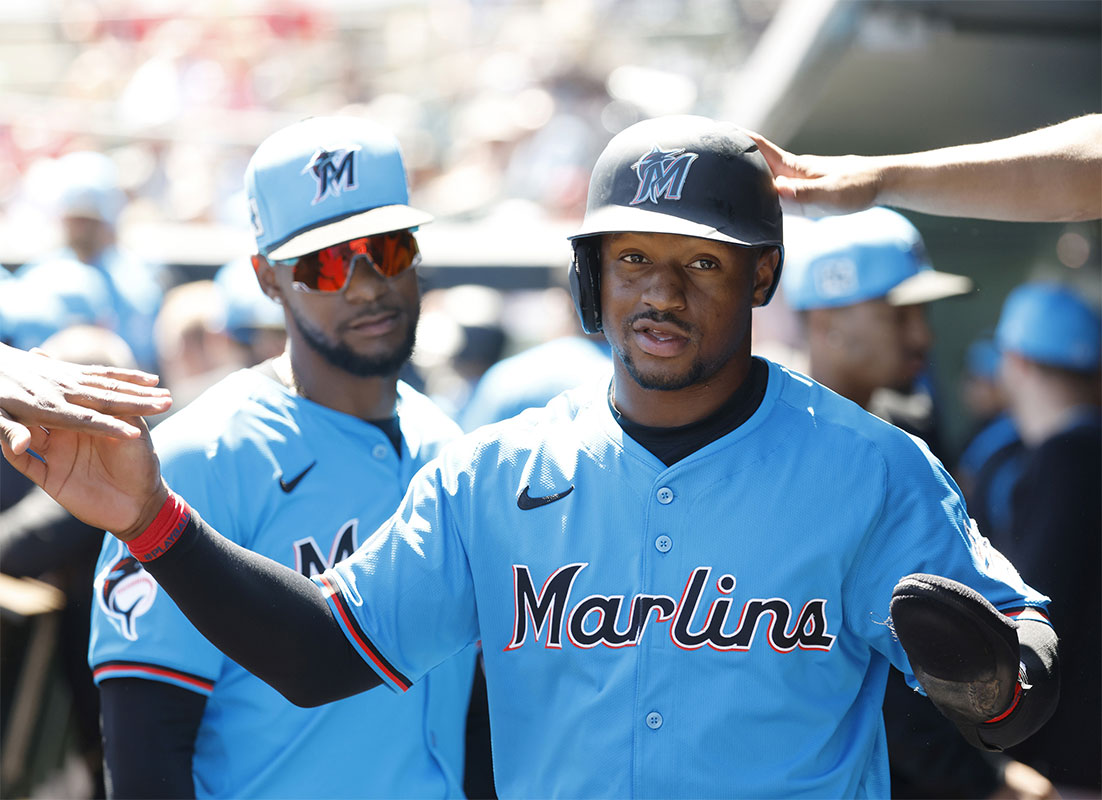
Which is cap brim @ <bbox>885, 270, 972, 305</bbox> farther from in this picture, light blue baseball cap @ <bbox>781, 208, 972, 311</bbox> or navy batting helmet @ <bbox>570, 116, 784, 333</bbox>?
navy batting helmet @ <bbox>570, 116, 784, 333</bbox>

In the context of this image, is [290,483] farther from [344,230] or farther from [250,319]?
[250,319]

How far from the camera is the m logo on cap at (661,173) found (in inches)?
83.9

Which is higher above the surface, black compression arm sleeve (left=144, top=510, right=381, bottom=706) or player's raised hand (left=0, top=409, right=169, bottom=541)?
player's raised hand (left=0, top=409, right=169, bottom=541)

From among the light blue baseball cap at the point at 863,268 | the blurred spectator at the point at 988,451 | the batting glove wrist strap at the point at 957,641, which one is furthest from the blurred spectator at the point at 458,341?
→ the batting glove wrist strap at the point at 957,641

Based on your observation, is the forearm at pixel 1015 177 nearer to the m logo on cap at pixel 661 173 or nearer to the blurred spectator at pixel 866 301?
the m logo on cap at pixel 661 173

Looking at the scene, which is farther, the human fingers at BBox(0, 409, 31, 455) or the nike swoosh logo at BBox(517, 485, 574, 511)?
the nike swoosh logo at BBox(517, 485, 574, 511)

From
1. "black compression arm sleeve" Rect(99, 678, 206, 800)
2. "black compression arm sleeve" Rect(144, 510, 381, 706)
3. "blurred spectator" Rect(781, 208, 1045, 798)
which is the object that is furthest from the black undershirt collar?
"blurred spectator" Rect(781, 208, 1045, 798)

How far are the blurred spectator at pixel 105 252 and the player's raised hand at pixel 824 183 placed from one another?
5.05m

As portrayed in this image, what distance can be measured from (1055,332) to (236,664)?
10.1 feet

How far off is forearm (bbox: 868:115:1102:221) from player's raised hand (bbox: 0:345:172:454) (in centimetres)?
141

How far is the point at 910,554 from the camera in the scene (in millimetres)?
1979

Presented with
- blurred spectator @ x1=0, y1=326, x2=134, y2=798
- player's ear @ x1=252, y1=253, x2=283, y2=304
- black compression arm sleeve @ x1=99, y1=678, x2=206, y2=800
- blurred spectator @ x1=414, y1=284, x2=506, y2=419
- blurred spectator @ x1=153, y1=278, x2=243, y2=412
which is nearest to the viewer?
black compression arm sleeve @ x1=99, y1=678, x2=206, y2=800

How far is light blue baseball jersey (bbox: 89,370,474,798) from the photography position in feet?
8.26

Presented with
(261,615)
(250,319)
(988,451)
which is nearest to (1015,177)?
(261,615)
